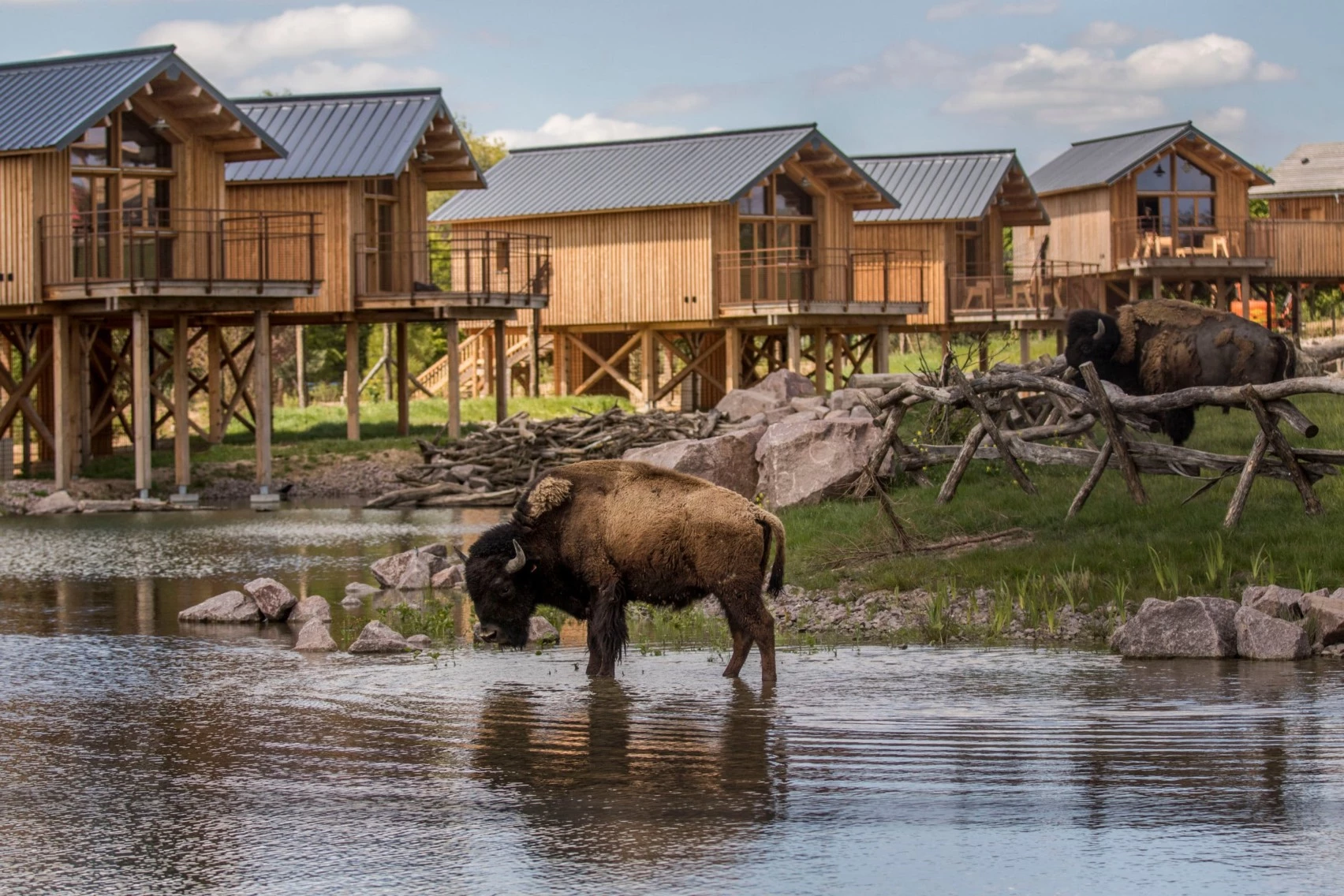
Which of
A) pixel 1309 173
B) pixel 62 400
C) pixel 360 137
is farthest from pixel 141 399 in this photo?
pixel 1309 173

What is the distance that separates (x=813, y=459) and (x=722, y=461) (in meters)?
2.23

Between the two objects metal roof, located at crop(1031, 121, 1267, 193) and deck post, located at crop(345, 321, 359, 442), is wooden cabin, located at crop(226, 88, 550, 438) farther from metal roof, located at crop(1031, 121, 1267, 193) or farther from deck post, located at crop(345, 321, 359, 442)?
metal roof, located at crop(1031, 121, 1267, 193)

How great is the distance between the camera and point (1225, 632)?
1268cm

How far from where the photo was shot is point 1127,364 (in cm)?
2059

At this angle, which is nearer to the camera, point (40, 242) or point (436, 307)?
point (40, 242)

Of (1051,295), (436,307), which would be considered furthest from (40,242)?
(1051,295)

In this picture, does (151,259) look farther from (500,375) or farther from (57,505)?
(500,375)

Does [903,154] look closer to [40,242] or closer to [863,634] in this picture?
[40,242]

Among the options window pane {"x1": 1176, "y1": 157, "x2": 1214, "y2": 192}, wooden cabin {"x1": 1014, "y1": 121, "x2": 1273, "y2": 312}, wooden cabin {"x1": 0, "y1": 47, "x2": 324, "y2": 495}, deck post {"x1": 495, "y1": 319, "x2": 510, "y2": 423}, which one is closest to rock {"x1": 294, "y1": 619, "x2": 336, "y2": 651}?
wooden cabin {"x1": 0, "y1": 47, "x2": 324, "y2": 495}

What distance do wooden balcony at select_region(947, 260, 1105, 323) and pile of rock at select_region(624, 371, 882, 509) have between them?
2520cm

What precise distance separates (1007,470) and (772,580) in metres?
7.67

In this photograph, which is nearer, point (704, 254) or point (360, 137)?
point (360, 137)

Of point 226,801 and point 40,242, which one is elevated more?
point 40,242

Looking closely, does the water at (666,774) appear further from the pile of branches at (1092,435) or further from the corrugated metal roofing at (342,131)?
the corrugated metal roofing at (342,131)
